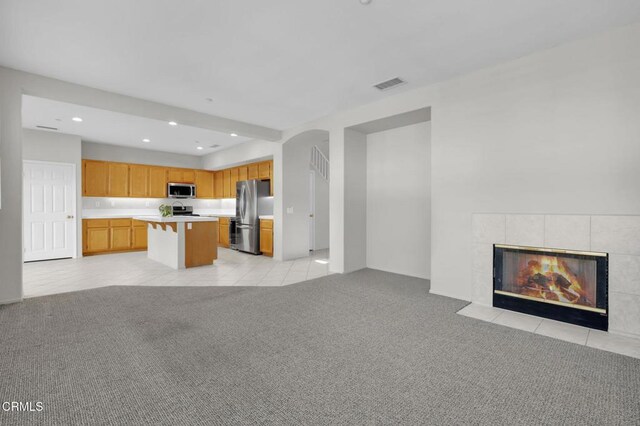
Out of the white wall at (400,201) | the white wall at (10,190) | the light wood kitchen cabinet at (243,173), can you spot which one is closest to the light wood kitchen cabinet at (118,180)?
the light wood kitchen cabinet at (243,173)

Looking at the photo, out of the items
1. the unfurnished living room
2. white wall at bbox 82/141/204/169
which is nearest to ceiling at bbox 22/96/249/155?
the unfurnished living room

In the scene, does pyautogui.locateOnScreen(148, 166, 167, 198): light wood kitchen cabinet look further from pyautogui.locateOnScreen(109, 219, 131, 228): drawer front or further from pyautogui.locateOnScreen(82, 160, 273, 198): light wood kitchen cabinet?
pyautogui.locateOnScreen(109, 219, 131, 228): drawer front

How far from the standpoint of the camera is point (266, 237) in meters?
6.89

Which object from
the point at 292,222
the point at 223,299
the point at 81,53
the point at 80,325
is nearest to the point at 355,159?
the point at 292,222

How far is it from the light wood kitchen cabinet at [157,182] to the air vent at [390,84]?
22.1 feet

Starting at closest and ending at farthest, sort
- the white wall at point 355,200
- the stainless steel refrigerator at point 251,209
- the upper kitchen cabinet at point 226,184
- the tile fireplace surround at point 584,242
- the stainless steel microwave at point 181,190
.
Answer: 1. the tile fireplace surround at point 584,242
2. the white wall at point 355,200
3. the stainless steel refrigerator at point 251,209
4. the stainless steel microwave at point 181,190
5. the upper kitchen cabinet at point 226,184

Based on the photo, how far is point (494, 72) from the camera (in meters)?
3.39

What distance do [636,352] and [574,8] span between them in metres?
2.82

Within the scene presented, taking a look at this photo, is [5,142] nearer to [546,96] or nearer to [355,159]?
[355,159]

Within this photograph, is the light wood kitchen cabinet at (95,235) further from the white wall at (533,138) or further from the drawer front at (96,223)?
the white wall at (533,138)

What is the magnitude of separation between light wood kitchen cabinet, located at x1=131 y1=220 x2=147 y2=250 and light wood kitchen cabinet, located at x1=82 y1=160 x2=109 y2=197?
1003mm

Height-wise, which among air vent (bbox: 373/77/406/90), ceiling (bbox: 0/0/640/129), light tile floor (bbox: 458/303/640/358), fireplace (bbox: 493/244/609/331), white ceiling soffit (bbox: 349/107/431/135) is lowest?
light tile floor (bbox: 458/303/640/358)

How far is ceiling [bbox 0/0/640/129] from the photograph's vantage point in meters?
2.39

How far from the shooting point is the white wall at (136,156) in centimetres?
718
